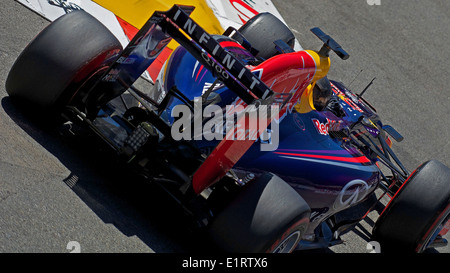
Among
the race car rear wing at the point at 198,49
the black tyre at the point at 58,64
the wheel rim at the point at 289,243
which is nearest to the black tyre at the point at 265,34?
the race car rear wing at the point at 198,49

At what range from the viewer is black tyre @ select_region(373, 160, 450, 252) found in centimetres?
564

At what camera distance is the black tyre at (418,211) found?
5.64 metres

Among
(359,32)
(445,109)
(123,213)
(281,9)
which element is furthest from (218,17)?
(123,213)

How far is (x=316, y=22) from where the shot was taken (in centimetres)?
1007

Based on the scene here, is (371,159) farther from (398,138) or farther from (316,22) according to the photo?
(316,22)

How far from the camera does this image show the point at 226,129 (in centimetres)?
504

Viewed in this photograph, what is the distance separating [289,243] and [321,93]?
148 cm

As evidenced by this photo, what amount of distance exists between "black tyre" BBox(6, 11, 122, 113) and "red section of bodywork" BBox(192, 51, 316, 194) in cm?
120

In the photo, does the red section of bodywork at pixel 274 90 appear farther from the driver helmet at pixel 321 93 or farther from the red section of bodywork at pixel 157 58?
the red section of bodywork at pixel 157 58

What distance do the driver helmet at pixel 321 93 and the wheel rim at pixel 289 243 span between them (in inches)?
55.6

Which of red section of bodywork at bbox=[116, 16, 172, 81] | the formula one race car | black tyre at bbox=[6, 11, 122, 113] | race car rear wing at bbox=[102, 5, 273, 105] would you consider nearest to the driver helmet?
the formula one race car

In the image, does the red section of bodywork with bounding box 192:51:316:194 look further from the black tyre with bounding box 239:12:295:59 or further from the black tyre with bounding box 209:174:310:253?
the black tyre with bounding box 239:12:295:59
